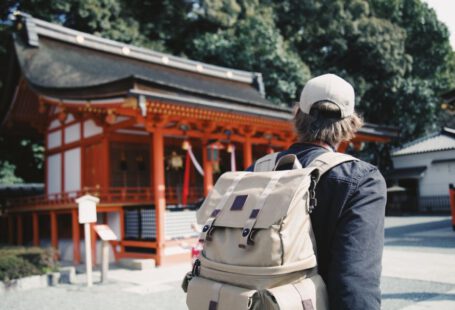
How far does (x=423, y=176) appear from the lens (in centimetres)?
2361

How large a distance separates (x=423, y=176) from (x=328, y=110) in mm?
24535

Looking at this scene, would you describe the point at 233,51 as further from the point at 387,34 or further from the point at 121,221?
the point at 121,221

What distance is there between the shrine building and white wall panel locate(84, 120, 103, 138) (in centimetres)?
3

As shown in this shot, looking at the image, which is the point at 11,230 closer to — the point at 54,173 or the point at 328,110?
the point at 54,173

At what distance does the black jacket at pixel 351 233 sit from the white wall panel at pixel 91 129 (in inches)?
360

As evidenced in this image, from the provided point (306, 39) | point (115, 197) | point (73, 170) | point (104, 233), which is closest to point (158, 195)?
point (104, 233)

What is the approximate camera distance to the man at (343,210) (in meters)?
1.39

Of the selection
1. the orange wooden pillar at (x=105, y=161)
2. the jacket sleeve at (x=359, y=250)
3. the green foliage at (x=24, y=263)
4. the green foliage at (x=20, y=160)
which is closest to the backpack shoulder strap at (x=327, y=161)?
the jacket sleeve at (x=359, y=250)

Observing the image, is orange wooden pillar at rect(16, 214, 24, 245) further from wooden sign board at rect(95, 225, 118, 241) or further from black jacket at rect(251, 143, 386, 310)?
black jacket at rect(251, 143, 386, 310)

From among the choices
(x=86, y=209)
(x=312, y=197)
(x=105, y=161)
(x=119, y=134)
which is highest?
(x=119, y=134)

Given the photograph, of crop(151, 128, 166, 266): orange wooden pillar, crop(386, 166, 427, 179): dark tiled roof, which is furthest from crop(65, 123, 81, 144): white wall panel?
crop(386, 166, 427, 179): dark tiled roof

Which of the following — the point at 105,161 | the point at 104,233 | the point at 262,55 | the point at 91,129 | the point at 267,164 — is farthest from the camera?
the point at 262,55

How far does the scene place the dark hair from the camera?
1654 millimetres

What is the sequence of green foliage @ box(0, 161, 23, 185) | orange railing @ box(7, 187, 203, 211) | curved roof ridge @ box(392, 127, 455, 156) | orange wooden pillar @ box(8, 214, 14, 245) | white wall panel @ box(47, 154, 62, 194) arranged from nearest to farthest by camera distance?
1. orange railing @ box(7, 187, 203, 211)
2. white wall panel @ box(47, 154, 62, 194)
3. orange wooden pillar @ box(8, 214, 14, 245)
4. green foliage @ box(0, 161, 23, 185)
5. curved roof ridge @ box(392, 127, 455, 156)
